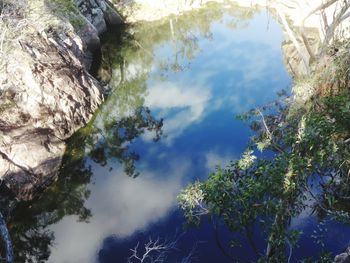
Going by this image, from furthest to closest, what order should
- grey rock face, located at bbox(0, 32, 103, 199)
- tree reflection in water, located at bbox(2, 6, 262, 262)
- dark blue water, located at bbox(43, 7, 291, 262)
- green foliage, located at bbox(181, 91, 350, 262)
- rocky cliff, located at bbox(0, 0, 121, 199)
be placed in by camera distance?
grey rock face, located at bbox(0, 32, 103, 199) < rocky cliff, located at bbox(0, 0, 121, 199) < tree reflection in water, located at bbox(2, 6, 262, 262) < dark blue water, located at bbox(43, 7, 291, 262) < green foliage, located at bbox(181, 91, 350, 262)

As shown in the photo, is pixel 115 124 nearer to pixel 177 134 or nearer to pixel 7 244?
pixel 177 134

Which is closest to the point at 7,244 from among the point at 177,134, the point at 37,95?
the point at 37,95

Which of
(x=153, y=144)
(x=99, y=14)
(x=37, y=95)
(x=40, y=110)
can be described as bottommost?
(x=153, y=144)

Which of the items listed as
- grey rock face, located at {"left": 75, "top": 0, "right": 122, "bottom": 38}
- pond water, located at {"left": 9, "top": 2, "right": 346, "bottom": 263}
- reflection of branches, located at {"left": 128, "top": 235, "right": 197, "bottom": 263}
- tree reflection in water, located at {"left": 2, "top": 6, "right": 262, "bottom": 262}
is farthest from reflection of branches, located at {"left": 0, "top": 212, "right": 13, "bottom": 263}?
grey rock face, located at {"left": 75, "top": 0, "right": 122, "bottom": 38}

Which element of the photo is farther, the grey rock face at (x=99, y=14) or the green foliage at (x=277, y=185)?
the grey rock face at (x=99, y=14)

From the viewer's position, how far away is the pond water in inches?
699

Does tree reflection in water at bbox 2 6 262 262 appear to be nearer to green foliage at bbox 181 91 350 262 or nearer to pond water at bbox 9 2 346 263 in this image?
pond water at bbox 9 2 346 263

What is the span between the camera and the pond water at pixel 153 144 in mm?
17766

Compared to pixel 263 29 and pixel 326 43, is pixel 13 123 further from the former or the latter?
pixel 263 29

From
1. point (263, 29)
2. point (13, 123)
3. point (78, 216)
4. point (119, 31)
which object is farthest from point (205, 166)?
point (119, 31)

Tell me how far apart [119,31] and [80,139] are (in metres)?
22.3

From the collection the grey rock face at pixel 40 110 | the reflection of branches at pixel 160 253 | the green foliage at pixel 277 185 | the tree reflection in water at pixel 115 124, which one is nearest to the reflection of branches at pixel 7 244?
the tree reflection in water at pixel 115 124

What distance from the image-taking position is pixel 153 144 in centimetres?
2477

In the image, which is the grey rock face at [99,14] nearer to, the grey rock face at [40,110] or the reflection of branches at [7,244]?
the grey rock face at [40,110]
